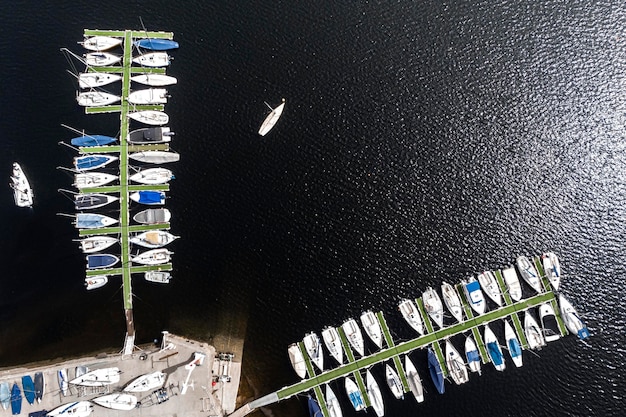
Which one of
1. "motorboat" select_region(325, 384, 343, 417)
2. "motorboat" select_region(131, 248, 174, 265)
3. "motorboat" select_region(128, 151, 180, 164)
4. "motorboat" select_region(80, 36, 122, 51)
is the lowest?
"motorboat" select_region(325, 384, 343, 417)

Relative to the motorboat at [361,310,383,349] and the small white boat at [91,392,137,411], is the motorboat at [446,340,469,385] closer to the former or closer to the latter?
the motorboat at [361,310,383,349]

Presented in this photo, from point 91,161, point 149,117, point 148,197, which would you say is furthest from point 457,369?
point 91,161

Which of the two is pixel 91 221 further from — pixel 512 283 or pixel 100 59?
pixel 512 283

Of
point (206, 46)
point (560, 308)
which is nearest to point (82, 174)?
point (206, 46)

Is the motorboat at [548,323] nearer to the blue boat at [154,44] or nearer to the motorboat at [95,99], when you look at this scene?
the blue boat at [154,44]

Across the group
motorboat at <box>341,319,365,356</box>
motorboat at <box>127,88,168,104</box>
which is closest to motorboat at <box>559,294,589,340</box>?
motorboat at <box>341,319,365,356</box>
